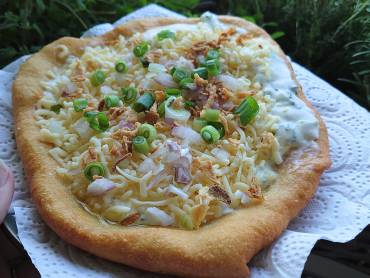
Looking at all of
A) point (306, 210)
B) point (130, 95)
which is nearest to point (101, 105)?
point (130, 95)

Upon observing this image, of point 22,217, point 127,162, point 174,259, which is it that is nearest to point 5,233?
point 22,217

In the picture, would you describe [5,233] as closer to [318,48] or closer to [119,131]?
[119,131]

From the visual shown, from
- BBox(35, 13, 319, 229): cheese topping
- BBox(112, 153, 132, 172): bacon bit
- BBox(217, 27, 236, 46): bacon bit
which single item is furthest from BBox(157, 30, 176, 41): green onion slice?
BBox(112, 153, 132, 172): bacon bit

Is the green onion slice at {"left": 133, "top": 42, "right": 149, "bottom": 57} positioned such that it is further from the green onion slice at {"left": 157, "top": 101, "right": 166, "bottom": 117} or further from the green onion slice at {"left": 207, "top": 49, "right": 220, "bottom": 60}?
the green onion slice at {"left": 157, "top": 101, "right": 166, "bottom": 117}

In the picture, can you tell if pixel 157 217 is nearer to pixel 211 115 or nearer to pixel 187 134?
pixel 187 134

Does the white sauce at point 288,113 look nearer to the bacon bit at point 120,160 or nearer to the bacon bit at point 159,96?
the bacon bit at point 159,96

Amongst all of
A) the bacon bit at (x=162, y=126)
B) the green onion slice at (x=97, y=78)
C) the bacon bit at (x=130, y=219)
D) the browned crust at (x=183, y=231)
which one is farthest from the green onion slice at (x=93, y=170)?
the green onion slice at (x=97, y=78)
